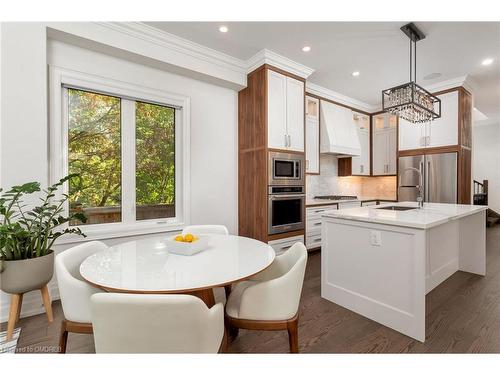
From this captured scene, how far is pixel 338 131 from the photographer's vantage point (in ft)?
14.6

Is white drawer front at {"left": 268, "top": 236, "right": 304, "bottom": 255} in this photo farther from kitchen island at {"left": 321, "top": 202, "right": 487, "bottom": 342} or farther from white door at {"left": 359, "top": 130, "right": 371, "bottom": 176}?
white door at {"left": 359, "top": 130, "right": 371, "bottom": 176}

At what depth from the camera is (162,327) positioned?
0.94m

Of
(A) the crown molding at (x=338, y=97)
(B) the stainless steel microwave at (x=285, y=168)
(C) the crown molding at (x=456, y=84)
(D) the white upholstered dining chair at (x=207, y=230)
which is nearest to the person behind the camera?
(D) the white upholstered dining chair at (x=207, y=230)

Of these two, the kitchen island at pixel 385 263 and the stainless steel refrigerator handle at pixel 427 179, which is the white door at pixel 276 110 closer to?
the kitchen island at pixel 385 263

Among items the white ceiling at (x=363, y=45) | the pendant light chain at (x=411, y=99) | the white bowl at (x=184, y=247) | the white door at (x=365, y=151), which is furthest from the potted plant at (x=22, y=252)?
the white door at (x=365, y=151)

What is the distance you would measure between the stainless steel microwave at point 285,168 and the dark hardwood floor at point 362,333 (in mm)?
1478

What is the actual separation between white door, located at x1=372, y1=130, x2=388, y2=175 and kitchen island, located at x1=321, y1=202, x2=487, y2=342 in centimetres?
244

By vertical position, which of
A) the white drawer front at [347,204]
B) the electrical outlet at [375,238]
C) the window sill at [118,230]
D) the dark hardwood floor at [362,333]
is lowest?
the dark hardwood floor at [362,333]

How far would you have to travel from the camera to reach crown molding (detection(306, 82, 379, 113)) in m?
4.24

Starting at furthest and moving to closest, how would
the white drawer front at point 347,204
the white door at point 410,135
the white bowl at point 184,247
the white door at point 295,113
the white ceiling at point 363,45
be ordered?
1. the white door at point 410,135
2. the white drawer front at point 347,204
3. the white door at point 295,113
4. the white ceiling at point 363,45
5. the white bowl at point 184,247

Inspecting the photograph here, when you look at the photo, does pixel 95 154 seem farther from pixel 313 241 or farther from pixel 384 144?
pixel 384 144

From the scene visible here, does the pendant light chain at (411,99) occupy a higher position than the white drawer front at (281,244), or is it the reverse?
the pendant light chain at (411,99)

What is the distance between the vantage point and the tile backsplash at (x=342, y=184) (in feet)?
15.6

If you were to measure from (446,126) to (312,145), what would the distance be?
2.20 meters
